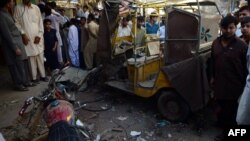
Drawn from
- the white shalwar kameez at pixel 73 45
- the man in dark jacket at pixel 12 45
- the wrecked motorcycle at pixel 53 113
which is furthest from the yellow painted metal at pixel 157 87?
the white shalwar kameez at pixel 73 45

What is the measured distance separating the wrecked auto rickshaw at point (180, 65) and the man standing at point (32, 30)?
211 centimetres

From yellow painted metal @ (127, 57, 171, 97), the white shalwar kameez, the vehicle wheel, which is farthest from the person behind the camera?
the white shalwar kameez

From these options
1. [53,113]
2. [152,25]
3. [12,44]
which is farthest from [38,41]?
[152,25]

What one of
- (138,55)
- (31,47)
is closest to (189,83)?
(138,55)

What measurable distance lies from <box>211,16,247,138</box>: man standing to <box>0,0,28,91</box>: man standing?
416 cm

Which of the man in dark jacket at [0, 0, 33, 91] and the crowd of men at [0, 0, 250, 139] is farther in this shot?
the man in dark jacket at [0, 0, 33, 91]

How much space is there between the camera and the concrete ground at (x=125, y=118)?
17.6 ft

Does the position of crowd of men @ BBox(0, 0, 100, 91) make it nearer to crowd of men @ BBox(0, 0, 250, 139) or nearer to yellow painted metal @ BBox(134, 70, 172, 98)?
crowd of men @ BBox(0, 0, 250, 139)

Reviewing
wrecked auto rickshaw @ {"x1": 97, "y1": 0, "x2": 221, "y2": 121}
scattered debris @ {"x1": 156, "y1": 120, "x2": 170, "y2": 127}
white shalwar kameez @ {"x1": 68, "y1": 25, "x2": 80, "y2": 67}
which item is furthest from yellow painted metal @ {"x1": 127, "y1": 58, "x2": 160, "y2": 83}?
white shalwar kameez @ {"x1": 68, "y1": 25, "x2": 80, "y2": 67}

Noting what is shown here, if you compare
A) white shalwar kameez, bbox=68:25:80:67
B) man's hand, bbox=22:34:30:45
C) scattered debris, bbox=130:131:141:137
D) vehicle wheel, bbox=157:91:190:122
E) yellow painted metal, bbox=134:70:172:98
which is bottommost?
scattered debris, bbox=130:131:141:137

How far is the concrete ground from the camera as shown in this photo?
5.37 m

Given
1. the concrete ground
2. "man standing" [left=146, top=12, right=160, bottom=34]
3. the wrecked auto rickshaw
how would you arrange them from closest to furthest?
the wrecked auto rickshaw
the concrete ground
"man standing" [left=146, top=12, right=160, bottom=34]

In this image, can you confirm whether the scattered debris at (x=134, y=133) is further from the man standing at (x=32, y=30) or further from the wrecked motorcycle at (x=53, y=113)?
the man standing at (x=32, y=30)

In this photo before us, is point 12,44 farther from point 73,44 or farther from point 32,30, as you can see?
point 73,44
